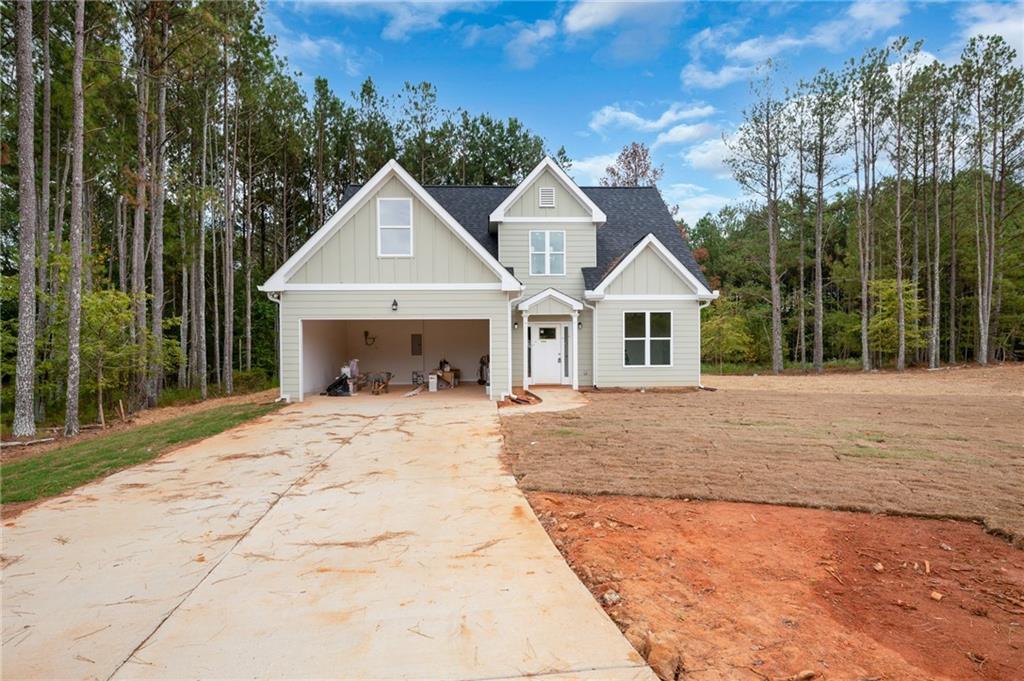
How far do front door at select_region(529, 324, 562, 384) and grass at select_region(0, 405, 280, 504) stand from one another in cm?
777

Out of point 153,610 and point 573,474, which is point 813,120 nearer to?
point 573,474

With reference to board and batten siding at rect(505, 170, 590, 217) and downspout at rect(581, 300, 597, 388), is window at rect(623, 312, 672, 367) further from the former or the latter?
board and batten siding at rect(505, 170, 590, 217)

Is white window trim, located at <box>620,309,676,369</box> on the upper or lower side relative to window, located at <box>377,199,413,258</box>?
lower

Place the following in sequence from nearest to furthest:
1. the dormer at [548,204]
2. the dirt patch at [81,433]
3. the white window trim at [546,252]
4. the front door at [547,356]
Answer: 1. the dirt patch at [81,433]
2. the front door at [547,356]
3. the dormer at [548,204]
4. the white window trim at [546,252]

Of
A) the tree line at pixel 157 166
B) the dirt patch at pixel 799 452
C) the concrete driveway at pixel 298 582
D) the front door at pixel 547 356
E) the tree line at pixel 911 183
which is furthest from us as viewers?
the tree line at pixel 911 183

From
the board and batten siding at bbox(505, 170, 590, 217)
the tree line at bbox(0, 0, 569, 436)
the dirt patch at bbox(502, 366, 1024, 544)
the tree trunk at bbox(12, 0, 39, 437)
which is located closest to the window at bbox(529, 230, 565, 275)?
the board and batten siding at bbox(505, 170, 590, 217)

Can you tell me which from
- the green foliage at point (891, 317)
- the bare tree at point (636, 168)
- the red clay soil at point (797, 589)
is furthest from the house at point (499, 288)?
the green foliage at point (891, 317)

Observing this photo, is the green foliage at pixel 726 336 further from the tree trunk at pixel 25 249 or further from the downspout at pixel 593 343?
the tree trunk at pixel 25 249

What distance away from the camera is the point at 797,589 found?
309 centimetres

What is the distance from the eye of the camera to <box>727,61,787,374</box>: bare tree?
21.2 metres

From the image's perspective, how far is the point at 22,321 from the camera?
1000 centimetres

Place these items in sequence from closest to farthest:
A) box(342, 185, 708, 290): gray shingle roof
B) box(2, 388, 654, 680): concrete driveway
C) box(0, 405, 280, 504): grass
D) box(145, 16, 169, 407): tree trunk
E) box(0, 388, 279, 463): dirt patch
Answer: box(2, 388, 654, 680): concrete driveway
box(0, 405, 280, 504): grass
box(0, 388, 279, 463): dirt patch
box(145, 16, 169, 407): tree trunk
box(342, 185, 708, 290): gray shingle roof

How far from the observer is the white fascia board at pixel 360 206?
1191 centimetres

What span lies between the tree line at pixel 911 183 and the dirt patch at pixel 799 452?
514 inches
